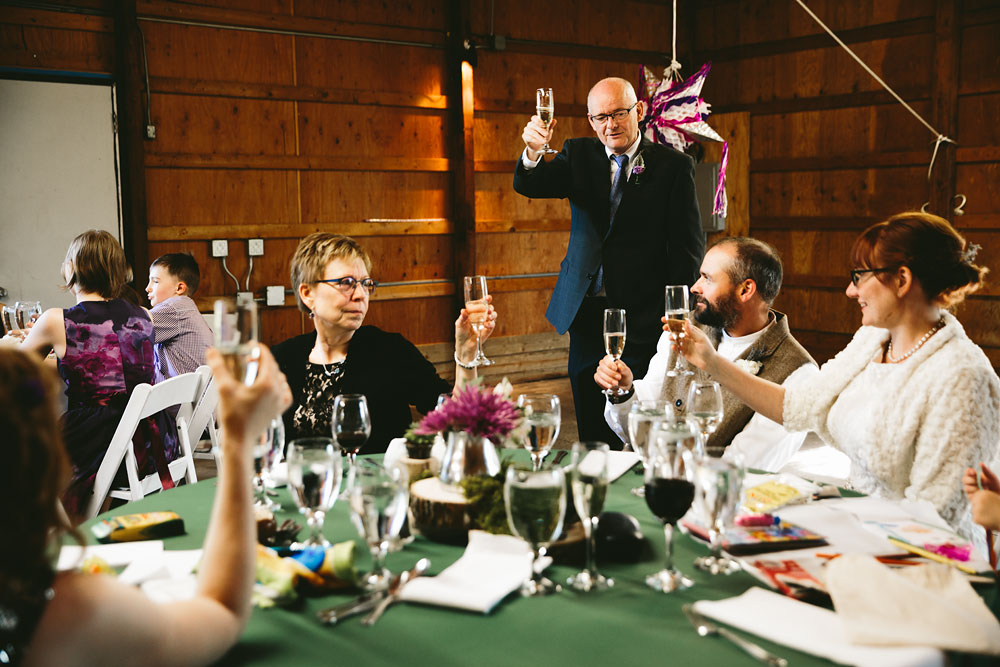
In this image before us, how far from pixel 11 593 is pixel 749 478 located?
4.63ft

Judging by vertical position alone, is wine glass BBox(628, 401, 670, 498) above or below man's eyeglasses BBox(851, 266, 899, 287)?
below

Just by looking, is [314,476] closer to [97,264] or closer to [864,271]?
[864,271]

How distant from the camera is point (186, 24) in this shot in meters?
5.46

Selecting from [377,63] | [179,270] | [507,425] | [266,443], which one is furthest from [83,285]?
[377,63]

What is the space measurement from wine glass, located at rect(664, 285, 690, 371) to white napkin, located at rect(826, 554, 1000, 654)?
1047 mm

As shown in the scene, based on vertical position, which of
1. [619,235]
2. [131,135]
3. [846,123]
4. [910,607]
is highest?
[846,123]

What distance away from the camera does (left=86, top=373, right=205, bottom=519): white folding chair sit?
267cm

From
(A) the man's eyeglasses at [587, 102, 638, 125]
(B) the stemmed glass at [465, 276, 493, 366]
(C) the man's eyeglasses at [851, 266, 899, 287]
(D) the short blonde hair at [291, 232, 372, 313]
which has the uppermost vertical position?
(A) the man's eyeglasses at [587, 102, 638, 125]

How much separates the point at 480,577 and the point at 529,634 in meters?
0.17

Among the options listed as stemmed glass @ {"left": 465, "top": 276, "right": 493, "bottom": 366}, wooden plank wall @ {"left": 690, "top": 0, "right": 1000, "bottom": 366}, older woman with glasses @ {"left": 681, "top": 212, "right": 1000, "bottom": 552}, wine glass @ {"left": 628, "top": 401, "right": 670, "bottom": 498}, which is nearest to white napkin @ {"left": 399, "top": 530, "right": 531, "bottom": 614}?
wine glass @ {"left": 628, "top": 401, "right": 670, "bottom": 498}

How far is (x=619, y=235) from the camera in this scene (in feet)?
12.5

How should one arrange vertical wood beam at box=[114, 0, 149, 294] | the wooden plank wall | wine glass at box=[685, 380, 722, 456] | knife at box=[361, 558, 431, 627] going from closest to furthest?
1. knife at box=[361, 558, 431, 627]
2. wine glass at box=[685, 380, 722, 456]
3. vertical wood beam at box=[114, 0, 149, 294]
4. the wooden plank wall

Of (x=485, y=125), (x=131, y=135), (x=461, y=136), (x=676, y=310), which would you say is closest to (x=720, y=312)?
(x=676, y=310)

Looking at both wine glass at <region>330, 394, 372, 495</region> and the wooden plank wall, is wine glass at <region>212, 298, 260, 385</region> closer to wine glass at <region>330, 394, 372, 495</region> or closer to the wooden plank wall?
wine glass at <region>330, 394, 372, 495</region>
